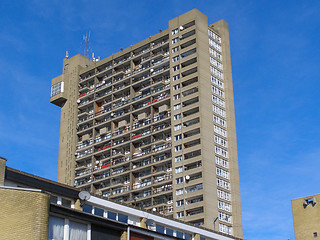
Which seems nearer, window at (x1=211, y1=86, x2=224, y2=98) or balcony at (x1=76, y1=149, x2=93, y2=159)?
window at (x1=211, y1=86, x2=224, y2=98)

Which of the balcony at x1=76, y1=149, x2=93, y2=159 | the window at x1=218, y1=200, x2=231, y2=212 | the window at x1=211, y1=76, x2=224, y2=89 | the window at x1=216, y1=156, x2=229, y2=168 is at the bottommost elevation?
the window at x1=218, y1=200, x2=231, y2=212

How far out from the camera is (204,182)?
316 ft

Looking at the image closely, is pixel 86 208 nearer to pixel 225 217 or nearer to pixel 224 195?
pixel 225 217

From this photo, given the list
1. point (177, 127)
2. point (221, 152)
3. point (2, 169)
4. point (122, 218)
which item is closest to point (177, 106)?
point (177, 127)

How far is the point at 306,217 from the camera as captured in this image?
86.8 metres

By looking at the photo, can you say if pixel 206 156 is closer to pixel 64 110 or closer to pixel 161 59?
pixel 161 59

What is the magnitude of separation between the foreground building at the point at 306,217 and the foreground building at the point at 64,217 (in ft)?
141

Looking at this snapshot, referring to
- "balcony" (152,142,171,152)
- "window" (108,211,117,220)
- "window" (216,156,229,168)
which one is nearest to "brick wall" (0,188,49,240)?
"window" (108,211,117,220)

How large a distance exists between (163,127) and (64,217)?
247 feet

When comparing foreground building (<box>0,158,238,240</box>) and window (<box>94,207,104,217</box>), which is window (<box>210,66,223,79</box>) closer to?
foreground building (<box>0,158,238,240</box>)

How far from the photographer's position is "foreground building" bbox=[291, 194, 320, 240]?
8562cm

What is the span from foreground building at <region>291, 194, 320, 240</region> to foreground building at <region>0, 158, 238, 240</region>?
43064 millimetres

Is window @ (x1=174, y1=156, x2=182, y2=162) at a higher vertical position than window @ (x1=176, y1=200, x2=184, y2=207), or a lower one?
higher

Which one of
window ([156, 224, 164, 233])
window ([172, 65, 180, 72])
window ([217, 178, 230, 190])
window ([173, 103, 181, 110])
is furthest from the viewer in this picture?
window ([172, 65, 180, 72])
